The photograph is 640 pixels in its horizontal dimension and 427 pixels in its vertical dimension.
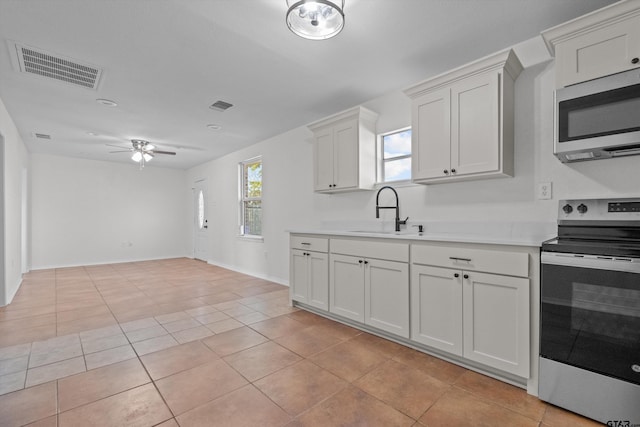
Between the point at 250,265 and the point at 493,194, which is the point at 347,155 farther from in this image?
the point at 250,265

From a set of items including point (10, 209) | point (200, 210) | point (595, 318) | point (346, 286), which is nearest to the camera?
point (595, 318)

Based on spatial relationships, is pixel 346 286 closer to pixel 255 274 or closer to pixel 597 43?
pixel 597 43

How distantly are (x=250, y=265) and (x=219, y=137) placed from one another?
2.35m

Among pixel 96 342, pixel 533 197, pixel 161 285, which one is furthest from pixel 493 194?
pixel 161 285

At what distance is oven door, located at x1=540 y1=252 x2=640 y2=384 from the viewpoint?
1507 mm

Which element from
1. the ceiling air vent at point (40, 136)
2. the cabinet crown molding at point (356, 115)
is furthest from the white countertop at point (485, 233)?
the ceiling air vent at point (40, 136)

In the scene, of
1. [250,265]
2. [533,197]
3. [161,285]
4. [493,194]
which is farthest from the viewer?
[250,265]

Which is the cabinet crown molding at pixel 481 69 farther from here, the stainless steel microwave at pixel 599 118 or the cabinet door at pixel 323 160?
the cabinet door at pixel 323 160

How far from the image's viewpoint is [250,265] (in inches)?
222

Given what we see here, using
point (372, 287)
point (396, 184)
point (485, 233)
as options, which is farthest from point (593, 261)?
point (396, 184)

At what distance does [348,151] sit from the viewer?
3430 millimetres

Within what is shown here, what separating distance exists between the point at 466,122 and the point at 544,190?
77 cm

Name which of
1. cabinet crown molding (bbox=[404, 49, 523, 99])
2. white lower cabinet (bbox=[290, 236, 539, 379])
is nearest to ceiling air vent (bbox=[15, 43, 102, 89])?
white lower cabinet (bbox=[290, 236, 539, 379])

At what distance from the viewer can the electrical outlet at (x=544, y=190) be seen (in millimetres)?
2225
